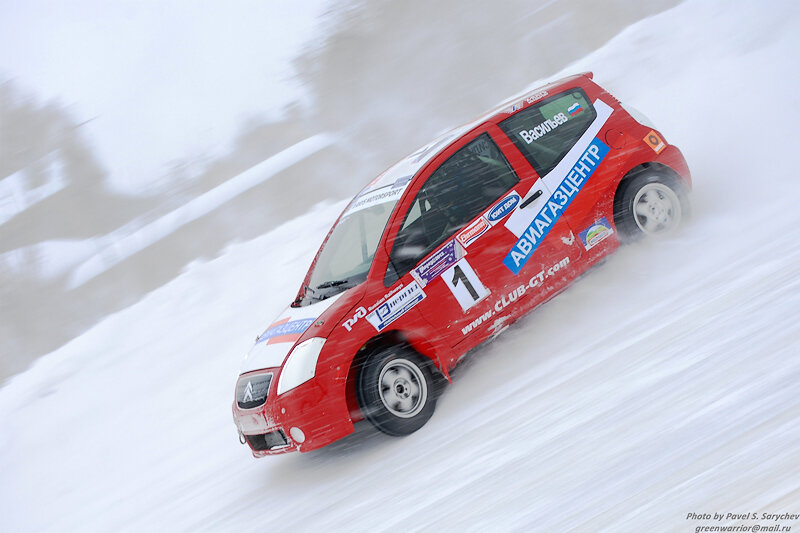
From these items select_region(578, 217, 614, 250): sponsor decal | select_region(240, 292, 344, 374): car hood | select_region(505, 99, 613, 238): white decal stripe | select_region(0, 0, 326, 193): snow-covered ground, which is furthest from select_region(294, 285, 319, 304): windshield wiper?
select_region(0, 0, 326, 193): snow-covered ground

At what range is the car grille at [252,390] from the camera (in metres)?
4.75

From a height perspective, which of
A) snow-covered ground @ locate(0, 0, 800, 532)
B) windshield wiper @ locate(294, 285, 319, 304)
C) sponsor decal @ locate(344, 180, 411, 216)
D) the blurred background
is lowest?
snow-covered ground @ locate(0, 0, 800, 532)

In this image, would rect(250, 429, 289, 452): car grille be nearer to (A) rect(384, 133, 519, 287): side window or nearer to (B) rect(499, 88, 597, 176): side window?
(A) rect(384, 133, 519, 287): side window

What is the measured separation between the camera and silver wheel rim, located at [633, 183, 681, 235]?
19.3 ft

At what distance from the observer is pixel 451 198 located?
5.28 meters

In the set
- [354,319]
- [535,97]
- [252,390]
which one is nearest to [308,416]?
[252,390]

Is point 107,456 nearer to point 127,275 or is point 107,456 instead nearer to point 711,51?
point 127,275

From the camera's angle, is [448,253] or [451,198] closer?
[448,253]

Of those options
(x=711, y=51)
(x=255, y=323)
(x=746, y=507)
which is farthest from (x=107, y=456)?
(x=711, y=51)

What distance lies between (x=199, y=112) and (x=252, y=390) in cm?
2181

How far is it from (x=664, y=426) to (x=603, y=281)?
2.30 m

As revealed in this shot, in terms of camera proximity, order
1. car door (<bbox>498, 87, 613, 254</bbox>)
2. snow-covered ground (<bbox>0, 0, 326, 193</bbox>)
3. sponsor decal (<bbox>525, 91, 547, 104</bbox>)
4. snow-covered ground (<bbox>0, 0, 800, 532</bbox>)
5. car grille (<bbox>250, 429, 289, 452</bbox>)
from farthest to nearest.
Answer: snow-covered ground (<bbox>0, 0, 326, 193</bbox>) → sponsor decal (<bbox>525, 91, 547, 104</bbox>) → car door (<bbox>498, 87, 613, 254</bbox>) → car grille (<bbox>250, 429, 289, 452</bbox>) → snow-covered ground (<bbox>0, 0, 800, 532</bbox>)

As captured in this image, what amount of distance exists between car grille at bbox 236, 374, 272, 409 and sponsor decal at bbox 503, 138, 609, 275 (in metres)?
1.81

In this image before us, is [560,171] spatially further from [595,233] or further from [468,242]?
[468,242]
